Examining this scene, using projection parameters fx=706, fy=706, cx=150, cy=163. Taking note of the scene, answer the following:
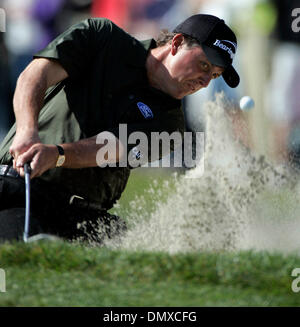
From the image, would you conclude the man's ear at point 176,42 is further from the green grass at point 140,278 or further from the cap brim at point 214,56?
the green grass at point 140,278

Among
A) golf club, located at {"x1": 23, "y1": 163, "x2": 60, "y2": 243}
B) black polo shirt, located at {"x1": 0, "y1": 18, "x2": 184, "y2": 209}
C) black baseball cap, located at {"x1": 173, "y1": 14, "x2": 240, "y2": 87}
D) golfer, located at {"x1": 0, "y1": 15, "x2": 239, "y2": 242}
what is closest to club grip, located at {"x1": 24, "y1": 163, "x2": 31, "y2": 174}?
golf club, located at {"x1": 23, "y1": 163, "x2": 60, "y2": 243}

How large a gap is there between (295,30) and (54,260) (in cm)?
509

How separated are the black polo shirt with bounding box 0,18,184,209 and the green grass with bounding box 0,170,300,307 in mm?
740

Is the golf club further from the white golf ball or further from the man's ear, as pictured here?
the white golf ball

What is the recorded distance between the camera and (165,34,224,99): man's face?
3.60m

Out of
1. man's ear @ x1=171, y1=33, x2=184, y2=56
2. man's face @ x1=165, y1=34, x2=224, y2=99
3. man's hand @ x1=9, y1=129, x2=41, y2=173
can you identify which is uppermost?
man's ear @ x1=171, y1=33, x2=184, y2=56

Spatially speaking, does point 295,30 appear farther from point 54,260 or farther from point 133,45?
point 54,260

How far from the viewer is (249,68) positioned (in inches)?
283

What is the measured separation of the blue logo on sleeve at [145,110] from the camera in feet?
11.9

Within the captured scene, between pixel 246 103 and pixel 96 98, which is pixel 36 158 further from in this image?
pixel 246 103

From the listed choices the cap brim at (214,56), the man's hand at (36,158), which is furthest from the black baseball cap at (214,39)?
the man's hand at (36,158)

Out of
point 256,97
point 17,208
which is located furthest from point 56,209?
point 256,97

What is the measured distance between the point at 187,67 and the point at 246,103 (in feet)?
11.2
